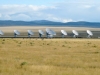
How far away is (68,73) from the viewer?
18.1 m

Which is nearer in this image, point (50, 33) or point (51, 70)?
point (51, 70)

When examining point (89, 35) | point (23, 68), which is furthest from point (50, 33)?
point (23, 68)

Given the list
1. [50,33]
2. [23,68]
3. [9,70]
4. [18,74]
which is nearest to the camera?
[18,74]

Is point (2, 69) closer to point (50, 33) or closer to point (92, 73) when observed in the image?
point (92, 73)

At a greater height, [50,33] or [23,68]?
[23,68]

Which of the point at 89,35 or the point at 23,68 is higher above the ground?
the point at 23,68

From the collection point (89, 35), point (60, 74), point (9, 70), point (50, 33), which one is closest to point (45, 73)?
point (60, 74)

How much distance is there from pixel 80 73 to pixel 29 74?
2898mm

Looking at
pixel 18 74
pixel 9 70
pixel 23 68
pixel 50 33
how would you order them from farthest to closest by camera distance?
pixel 50 33, pixel 23 68, pixel 9 70, pixel 18 74

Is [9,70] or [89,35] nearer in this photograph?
[9,70]

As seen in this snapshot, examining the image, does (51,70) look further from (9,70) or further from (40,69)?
(9,70)

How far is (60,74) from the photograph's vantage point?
1772 cm

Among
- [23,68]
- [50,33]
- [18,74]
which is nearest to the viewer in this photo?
[18,74]

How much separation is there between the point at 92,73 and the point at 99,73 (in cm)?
39
